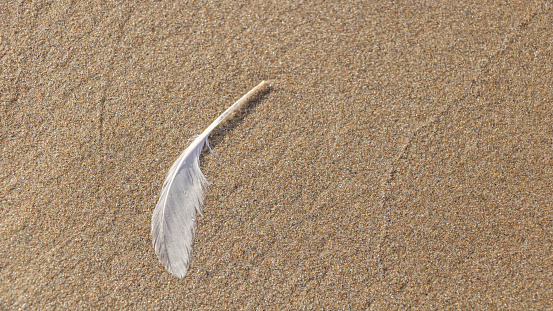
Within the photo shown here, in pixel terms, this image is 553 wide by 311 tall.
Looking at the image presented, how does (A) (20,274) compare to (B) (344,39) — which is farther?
(B) (344,39)

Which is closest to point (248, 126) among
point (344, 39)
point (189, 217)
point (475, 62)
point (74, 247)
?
point (189, 217)

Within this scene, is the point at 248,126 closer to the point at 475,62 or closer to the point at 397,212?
the point at 397,212

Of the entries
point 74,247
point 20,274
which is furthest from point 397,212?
point 20,274

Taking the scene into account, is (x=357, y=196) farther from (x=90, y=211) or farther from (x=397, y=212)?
(x=90, y=211)

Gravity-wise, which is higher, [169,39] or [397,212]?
[169,39]

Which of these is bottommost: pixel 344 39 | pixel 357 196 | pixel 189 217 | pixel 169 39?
pixel 357 196
